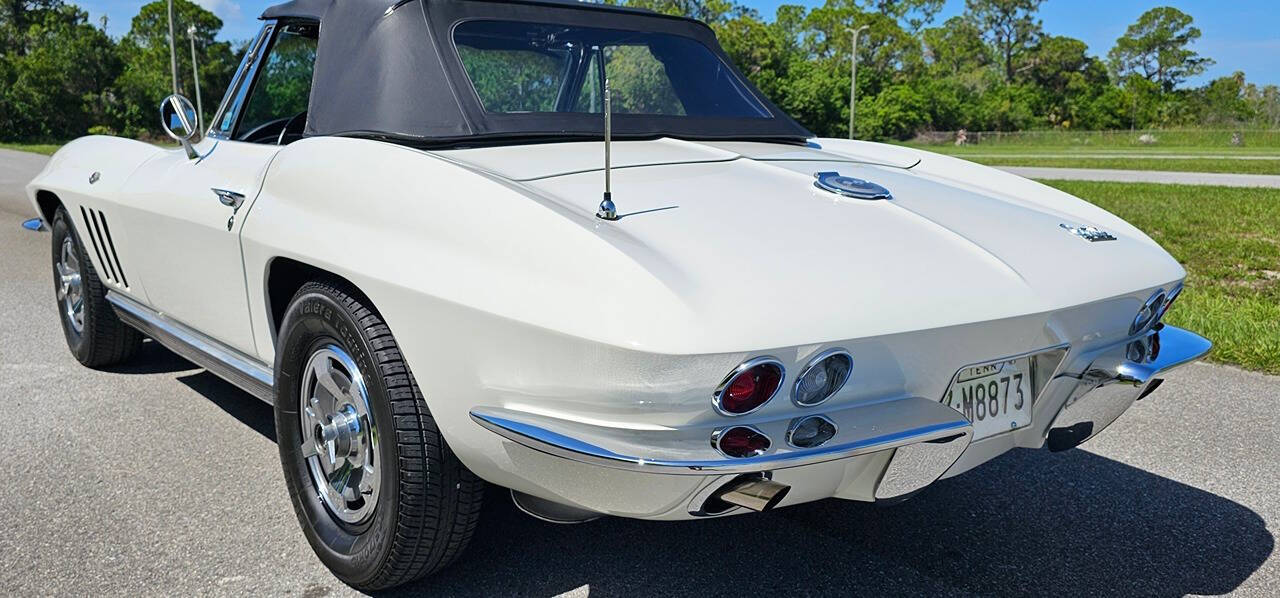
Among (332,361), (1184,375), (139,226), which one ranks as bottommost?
(1184,375)

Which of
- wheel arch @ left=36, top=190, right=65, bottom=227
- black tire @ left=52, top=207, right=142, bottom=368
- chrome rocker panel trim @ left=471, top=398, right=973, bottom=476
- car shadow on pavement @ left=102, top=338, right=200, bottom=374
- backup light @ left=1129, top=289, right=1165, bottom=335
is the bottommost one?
car shadow on pavement @ left=102, top=338, right=200, bottom=374

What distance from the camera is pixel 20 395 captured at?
4.33m

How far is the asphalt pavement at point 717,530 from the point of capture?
266 cm

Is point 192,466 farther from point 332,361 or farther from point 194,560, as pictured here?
point 332,361

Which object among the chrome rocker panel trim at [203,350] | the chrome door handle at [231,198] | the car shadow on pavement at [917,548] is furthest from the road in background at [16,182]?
the car shadow on pavement at [917,548]

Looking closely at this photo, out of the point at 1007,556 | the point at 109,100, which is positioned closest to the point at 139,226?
the point at 1007,556

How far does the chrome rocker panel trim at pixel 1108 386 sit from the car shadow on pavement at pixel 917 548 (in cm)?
43

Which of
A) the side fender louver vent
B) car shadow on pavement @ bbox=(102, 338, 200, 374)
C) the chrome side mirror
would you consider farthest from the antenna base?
car shadow on pavement @ bbox=(102, 338, 200, 374)

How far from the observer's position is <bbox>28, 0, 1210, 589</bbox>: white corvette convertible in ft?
6.42

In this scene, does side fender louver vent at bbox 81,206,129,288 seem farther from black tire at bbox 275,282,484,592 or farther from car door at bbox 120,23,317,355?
black tire at bbox 275,282,484,592

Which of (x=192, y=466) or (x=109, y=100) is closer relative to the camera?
(x=192, y=466)

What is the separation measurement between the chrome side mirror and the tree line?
3777cm

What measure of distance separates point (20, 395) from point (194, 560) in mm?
2158

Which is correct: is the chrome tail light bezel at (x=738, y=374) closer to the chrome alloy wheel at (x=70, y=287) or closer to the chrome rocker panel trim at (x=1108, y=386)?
the chrome rocker panel trim at (x=1108, y=386)
